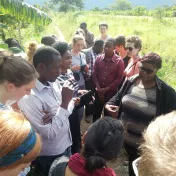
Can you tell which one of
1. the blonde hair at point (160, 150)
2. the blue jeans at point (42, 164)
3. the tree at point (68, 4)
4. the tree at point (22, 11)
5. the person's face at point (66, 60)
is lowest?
the blue jeans at point (42, 164)

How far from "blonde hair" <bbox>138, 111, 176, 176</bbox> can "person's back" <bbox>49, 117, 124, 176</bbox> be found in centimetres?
63

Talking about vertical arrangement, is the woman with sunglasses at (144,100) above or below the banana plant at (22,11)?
below

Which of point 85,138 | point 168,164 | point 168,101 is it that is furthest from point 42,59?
point 168,164

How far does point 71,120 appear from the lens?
2949 mm

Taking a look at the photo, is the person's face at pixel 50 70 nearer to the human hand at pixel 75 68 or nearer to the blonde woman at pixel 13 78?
the blonde woman at pixel 13 78

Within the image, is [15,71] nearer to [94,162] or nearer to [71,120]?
[94,162]

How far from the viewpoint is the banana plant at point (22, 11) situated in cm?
385

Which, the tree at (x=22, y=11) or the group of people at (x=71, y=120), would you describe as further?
the tree at (x=22, y=11)

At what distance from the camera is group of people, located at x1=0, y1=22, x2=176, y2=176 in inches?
33.6

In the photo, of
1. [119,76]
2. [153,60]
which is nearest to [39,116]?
[153,60]

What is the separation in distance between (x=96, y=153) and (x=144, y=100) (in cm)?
115

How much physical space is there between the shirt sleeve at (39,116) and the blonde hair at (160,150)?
1.27 metres

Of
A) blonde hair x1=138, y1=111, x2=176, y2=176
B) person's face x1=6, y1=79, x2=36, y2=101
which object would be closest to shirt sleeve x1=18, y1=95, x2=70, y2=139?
person's face x1=6, y1=79, x2=36, y2=101

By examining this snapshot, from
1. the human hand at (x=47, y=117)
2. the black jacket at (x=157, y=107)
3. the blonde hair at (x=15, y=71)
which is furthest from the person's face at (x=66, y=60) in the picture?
the blonde hair at (x=15, y=71)
